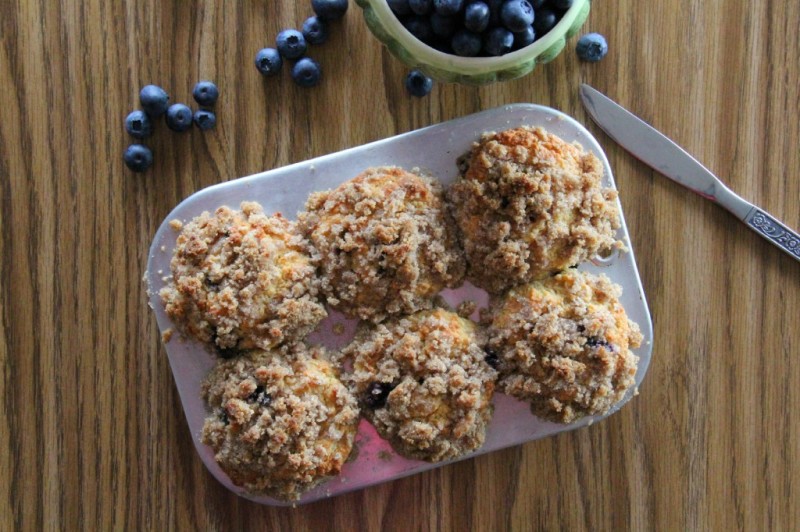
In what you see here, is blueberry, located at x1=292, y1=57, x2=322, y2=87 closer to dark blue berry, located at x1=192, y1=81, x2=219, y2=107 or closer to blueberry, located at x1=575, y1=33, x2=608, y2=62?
dark blue berry, located at x1=192, y1=81, x2=219, y2=107

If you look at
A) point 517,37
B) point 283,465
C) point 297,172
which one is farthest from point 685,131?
point 283,465

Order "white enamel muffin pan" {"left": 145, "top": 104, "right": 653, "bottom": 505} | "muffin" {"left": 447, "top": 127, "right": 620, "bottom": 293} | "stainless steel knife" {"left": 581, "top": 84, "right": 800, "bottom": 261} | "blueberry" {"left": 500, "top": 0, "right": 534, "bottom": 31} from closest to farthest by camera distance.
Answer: "blueberry" {"left": 500, "top": 0, "right": 534, "bottom": 31} → "muffin" {"left": 447, "top": 127, "right": 620, "bottom": 293} → "white enamel muffin pan" {"left": 145, "top": 104, "right": 653, "bottom": 505} → "stainless steel knife" {"left": 581, "top": 84, "right": 800, "bottom": 261}

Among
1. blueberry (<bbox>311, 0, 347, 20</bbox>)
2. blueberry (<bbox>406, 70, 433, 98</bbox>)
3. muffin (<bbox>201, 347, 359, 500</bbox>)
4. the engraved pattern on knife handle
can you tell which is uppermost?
blueberry (<bbox>311, 0, 347, 20</bbox>)

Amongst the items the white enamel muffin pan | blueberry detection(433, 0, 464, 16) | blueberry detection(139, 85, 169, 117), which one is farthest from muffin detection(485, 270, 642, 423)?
blueberry detection(139, 85, 169, 117)

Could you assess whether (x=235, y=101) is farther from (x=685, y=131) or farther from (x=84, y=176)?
(x=685, y=131)

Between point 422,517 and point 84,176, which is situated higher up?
point 84,176
